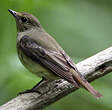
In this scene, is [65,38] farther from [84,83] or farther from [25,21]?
[84,83]

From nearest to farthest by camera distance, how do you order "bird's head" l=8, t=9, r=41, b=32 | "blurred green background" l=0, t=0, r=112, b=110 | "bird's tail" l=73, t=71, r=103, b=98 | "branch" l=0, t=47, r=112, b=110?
"bird's tail" l=73, t=71, r=103, b=98, "branch" l=0, t=47, r=112, b=110, "blurred green background" l=0, t=0, r=112, b=110, "bird's head" l=8, t=9, r=41, b=32

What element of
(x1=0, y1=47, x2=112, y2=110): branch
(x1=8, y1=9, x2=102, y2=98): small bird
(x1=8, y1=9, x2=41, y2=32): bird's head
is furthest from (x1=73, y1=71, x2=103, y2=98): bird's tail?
(x1=8, y1=9, x2=41, y2=32): bird's head

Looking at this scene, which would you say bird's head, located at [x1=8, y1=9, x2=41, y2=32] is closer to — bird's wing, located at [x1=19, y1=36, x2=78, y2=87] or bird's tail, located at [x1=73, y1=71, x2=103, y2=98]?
bird's wing, located at [x1=19, y1=36, x2=78, y2=87]

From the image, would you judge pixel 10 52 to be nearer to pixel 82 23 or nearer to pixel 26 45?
pixel 26 45

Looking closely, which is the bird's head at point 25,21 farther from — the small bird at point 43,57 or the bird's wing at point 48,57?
the bird's wing at point 48,57

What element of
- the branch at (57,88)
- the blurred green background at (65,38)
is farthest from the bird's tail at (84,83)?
the blurred green background at (65,38)

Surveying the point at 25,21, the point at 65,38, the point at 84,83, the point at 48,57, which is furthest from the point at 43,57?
the point at 65,38
